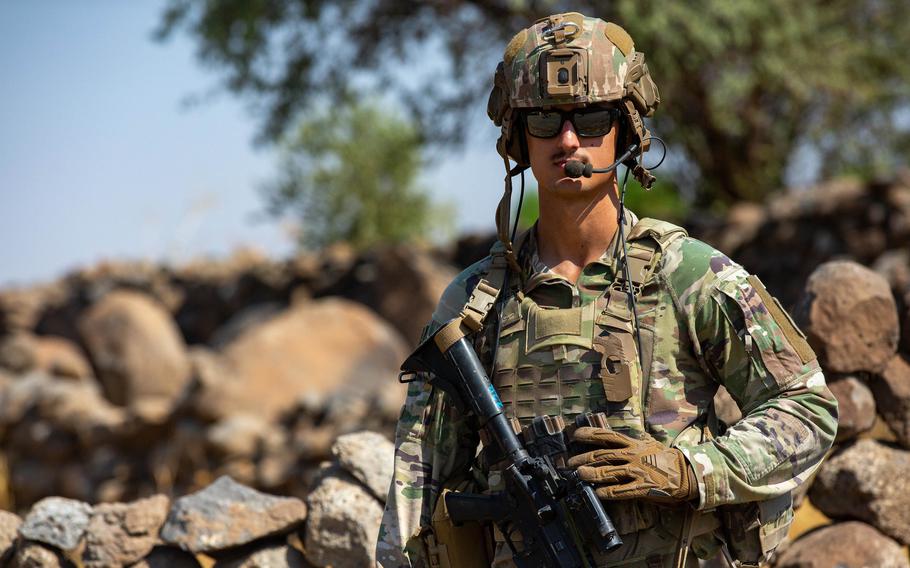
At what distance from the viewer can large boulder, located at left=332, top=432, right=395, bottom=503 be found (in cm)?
432

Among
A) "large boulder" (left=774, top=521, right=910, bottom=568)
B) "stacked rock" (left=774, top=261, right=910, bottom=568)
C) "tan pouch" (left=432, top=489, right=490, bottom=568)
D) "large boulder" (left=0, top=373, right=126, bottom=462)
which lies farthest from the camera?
"large boulder" (left=0, top=373, right=126, bottom=462)

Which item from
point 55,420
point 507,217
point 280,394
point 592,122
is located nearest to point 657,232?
point 592,122

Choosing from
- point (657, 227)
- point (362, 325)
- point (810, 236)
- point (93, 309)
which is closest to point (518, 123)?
point (657, 227)

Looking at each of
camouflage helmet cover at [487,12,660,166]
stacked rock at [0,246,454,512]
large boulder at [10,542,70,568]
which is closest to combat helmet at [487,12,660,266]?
camouflage helmet cover at [487,12,660,166]

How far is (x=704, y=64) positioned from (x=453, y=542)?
1299cm

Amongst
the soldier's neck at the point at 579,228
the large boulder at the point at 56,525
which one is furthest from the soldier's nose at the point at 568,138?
the large boulder at the point at 56,525

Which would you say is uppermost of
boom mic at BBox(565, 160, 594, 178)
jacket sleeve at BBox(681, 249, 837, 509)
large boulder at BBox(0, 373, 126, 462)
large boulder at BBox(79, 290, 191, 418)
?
large boulder at BBox(79, 290, 191, 418)

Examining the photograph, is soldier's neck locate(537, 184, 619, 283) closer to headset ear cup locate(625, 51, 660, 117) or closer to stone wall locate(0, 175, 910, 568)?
headset ear cup locate(625, 51, 660, 117)

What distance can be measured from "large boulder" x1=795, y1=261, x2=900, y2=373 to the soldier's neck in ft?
4.83

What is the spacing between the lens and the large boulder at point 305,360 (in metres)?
11.4

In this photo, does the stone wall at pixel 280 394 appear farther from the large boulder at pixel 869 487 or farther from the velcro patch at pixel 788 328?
the velcro patch at pixel 788 328

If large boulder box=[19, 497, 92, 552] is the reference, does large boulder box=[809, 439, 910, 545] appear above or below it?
below

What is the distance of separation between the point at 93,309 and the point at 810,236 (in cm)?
896

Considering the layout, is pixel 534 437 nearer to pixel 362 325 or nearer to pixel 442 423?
pixel 442 423
